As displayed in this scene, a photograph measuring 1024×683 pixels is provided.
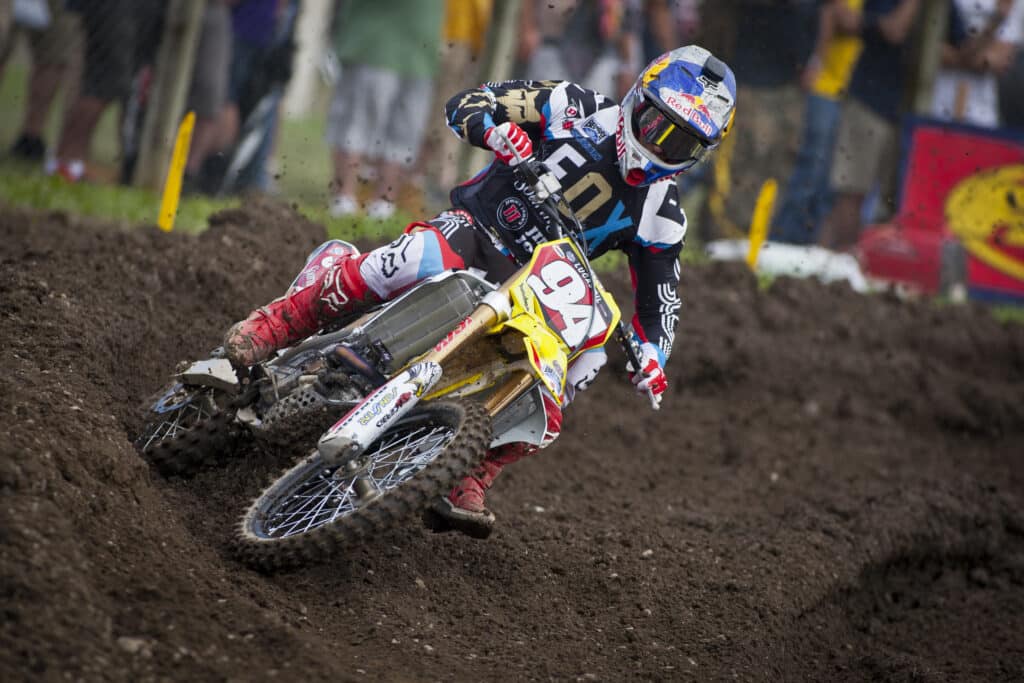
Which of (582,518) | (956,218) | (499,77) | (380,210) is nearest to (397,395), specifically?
(582,518)

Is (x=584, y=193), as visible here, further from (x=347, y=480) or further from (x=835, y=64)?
(x=835, y=64)

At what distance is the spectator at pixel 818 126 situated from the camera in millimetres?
11945

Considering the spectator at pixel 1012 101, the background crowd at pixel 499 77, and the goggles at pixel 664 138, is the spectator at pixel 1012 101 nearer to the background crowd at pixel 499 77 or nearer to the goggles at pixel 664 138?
the background crowd at pixel 499 77

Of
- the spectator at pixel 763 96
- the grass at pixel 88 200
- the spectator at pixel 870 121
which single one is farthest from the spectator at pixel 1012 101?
the grass at pixel 88 200

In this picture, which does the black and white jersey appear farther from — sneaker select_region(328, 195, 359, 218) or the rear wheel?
sneaker select_region(328, 195, 359, 218)

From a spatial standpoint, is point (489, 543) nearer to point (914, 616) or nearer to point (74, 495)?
point (74, 495)

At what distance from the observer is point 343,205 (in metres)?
10.6

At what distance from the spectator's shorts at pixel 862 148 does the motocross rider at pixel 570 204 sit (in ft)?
24.5

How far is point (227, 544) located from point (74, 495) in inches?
26.1

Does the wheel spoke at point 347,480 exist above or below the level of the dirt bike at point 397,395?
below

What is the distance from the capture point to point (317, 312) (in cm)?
548

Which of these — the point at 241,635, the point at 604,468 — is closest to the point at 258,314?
the point at 241,635

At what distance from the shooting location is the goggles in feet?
17.1

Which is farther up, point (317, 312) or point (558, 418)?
point (317, 312)
